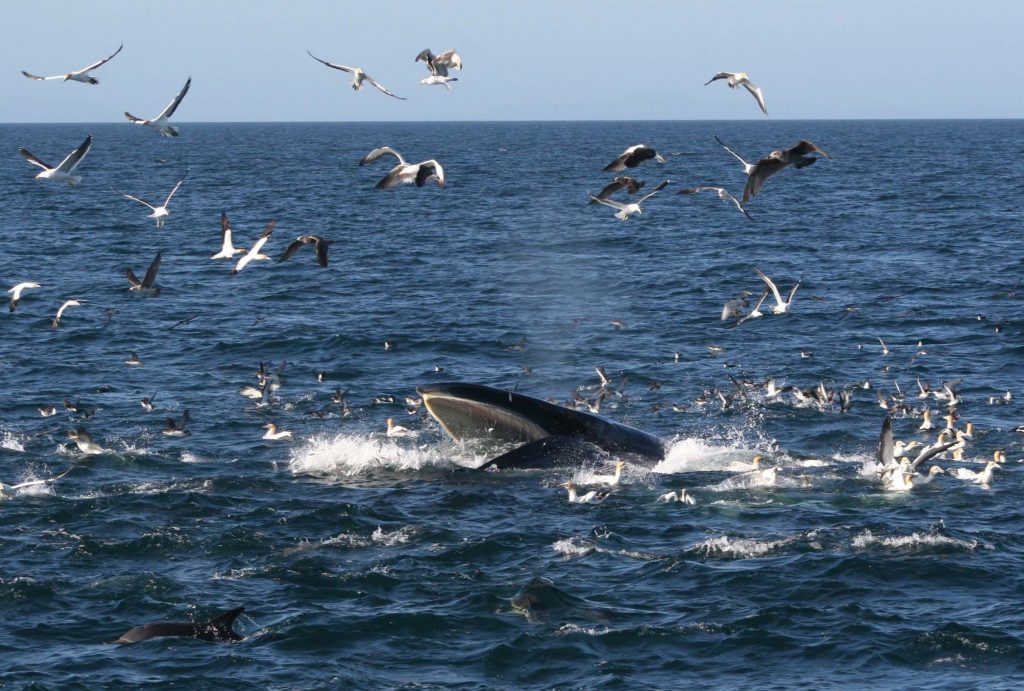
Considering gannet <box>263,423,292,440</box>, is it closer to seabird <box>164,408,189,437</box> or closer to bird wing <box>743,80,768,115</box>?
seabird <box>164,408,189,437</box>

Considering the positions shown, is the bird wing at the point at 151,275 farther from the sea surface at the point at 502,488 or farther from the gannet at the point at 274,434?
the gannet at the point at 274,434

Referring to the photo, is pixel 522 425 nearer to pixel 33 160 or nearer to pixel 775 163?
pixel 775 163

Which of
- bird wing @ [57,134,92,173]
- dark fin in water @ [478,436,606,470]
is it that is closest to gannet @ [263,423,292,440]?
dark fin in water @ [478,436,606,470]

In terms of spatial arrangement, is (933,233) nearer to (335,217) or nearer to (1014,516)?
(335,217)

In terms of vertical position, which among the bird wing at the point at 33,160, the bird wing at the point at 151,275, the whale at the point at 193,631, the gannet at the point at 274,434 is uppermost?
the bird wing at the point at 33,160

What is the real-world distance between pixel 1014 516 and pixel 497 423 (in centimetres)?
964

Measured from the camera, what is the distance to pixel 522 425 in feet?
89.0

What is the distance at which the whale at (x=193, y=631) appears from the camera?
20.1 m

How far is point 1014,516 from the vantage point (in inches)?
1030

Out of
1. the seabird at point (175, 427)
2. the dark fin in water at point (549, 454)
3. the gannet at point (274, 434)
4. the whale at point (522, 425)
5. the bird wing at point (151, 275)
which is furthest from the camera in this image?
the seabird at point (175, 427)

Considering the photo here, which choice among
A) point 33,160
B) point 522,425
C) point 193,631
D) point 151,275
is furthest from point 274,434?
point 193,631

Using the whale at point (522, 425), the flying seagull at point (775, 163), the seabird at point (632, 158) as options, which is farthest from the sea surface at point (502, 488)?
the flying seagull at point (775, 163)

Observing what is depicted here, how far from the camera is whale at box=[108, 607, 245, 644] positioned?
20.1 metres

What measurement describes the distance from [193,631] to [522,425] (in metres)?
8.70
